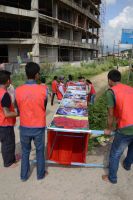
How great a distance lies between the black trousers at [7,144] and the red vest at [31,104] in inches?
30.0

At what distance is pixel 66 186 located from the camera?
15.0ft

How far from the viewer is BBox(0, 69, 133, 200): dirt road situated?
4.27 m

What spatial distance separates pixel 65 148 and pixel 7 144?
1193 millimetres

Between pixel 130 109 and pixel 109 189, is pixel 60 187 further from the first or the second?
pixel 130 109

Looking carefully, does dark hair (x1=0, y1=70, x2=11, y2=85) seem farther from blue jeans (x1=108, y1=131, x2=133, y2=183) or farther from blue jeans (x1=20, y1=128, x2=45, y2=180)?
blue jeans (x1=108, y1=131, x2=133, y2=183)

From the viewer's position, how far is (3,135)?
502cm

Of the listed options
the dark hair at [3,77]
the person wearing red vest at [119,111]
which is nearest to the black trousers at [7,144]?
the dark hair at [3,77]

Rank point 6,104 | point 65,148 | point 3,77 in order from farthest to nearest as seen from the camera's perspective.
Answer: point 65,148
point 3,77
point 6,104

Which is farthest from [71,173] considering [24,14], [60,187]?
[24,14]

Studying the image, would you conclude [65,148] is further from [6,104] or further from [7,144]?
[6,104]

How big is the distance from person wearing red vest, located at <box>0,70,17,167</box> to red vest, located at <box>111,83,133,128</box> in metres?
1.90

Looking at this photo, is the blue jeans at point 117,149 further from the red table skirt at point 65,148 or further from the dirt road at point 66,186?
the red table skirt at point 65,148

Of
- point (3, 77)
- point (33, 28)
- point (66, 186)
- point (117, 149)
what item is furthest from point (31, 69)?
point (33, 28)

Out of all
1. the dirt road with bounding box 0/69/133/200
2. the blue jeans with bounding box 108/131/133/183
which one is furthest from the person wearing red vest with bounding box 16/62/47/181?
A: the blue jeans with bounding box 108/131/133/183
